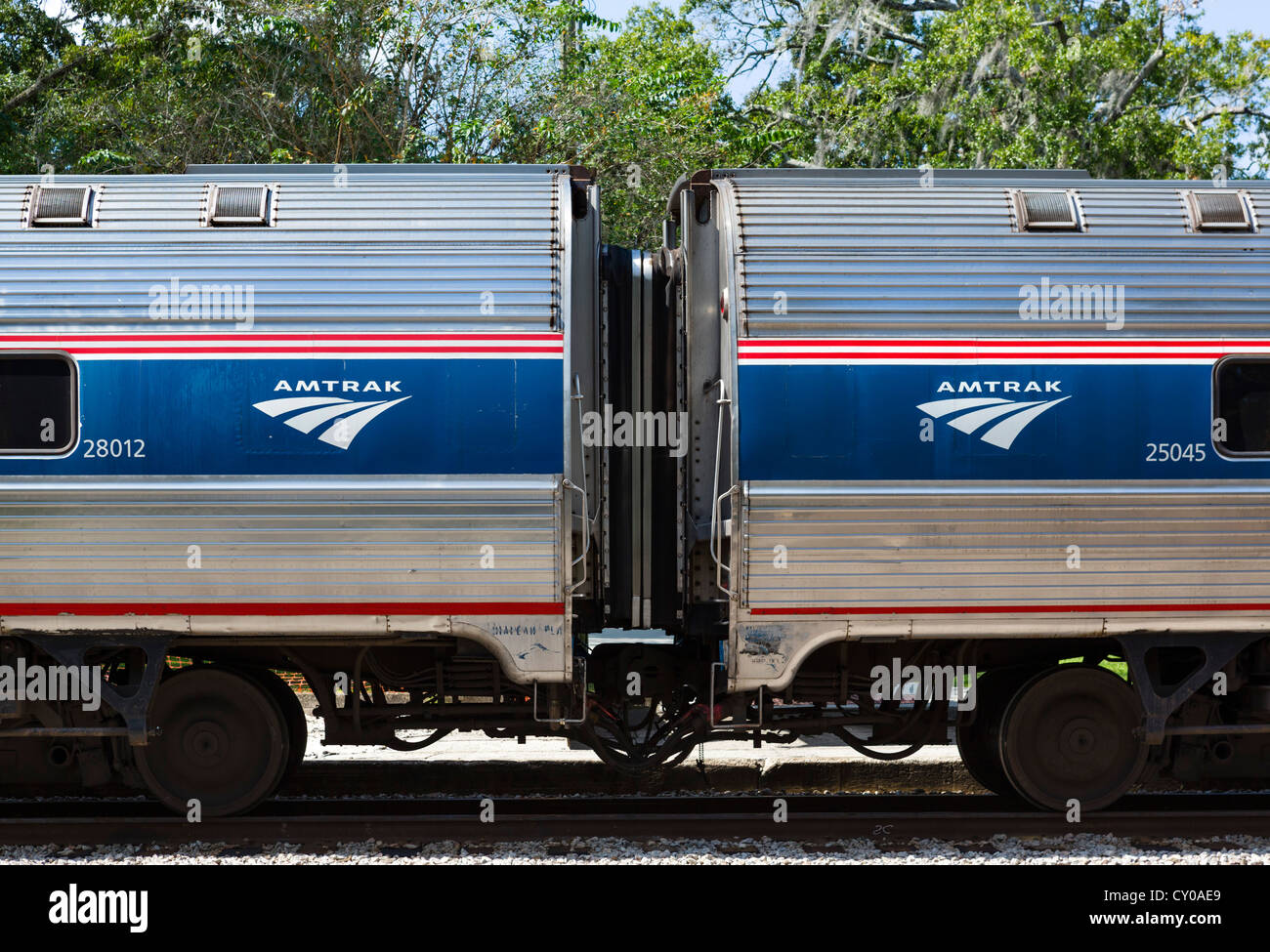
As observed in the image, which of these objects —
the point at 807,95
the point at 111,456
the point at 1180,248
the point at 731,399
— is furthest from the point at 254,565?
the point at 807,95

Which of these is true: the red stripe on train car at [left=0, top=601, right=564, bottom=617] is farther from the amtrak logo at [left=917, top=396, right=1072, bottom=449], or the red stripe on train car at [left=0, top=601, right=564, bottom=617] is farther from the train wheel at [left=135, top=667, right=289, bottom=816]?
the amtrak logo at [left=917, top=396, right=1072, bottom=449]

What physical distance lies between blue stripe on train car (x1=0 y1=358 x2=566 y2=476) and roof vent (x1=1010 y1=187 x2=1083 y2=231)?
10.1 feet

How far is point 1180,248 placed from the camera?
7.09m

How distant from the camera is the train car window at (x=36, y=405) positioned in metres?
6.74

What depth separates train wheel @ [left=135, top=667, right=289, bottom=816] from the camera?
7.07 metres

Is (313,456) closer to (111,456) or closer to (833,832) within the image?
(111,456)

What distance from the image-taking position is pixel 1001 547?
268 inches

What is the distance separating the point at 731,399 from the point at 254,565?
2947mm

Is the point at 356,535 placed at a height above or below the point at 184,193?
below

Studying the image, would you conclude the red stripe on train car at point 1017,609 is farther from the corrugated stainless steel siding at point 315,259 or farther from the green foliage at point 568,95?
the green foliage at point 568,95

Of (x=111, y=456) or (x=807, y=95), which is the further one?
(x=807, y=95)

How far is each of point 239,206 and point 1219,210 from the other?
611 cm

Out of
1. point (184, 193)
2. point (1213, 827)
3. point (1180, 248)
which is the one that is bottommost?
point (1213, 827)

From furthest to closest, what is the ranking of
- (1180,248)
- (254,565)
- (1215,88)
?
(1215,88)
(1180,248)
(254,565)
